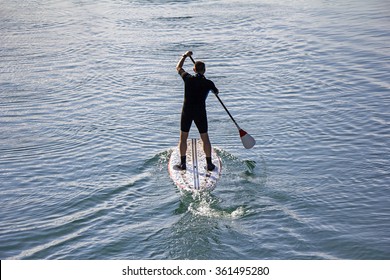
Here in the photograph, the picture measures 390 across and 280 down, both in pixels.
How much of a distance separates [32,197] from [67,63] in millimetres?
12949

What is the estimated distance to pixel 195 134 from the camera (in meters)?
Result: 17.1

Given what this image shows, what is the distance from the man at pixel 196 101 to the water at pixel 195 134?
97 centimetres

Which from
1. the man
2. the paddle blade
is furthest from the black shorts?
the paddle blade

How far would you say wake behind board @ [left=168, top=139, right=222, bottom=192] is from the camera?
13156 mm

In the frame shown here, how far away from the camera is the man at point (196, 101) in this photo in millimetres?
12806

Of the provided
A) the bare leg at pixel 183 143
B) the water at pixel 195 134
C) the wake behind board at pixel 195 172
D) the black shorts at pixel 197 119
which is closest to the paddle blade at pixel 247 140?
the water at pixel 195 134

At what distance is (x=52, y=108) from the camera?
1973 cm

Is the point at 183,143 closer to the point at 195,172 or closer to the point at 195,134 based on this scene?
the point at 195,172

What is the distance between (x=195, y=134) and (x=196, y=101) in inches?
161

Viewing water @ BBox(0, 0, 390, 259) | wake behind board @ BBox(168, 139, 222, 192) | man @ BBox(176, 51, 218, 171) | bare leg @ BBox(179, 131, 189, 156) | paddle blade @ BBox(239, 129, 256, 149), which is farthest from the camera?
paddle blade @ BBox(239, 129, 256, 149)

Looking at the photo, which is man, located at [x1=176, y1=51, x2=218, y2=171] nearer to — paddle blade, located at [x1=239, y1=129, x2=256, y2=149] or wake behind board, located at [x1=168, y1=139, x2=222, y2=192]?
wake behind board, located at [x1=168, y1=139, x2=222, y2=192]

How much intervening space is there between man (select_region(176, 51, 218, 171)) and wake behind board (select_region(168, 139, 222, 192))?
0.64 ft
